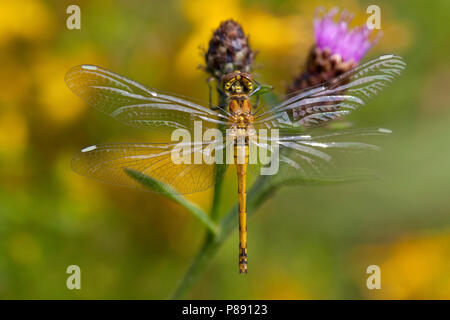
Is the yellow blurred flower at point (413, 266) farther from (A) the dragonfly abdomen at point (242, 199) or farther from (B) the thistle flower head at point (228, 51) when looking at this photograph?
(B) the thistle flower head at point (228, 51)

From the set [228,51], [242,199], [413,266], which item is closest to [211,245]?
[242,199]

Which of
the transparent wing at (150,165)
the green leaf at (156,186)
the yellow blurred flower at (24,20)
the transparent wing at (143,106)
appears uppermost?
the yellow blurred flower at (24,20)

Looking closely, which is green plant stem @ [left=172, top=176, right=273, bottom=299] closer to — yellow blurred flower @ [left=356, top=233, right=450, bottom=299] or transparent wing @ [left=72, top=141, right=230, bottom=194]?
transparent wing @ [left=72, top=141, right=230, bottom=194]

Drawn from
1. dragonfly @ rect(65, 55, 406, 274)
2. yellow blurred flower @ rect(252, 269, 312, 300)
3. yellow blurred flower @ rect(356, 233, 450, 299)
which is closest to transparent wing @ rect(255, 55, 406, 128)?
dragonfly @ rect(65, 55, 406, 274)

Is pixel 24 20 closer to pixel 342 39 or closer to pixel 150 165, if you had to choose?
pixel 150 165

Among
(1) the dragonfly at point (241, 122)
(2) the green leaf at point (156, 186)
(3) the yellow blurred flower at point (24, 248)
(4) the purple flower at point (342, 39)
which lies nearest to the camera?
(2) the green leaf at point (156, 186)

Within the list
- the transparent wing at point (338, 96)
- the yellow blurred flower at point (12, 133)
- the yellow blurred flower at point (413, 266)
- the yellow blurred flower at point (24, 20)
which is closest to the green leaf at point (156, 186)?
the transparent wing at point (338, 96)

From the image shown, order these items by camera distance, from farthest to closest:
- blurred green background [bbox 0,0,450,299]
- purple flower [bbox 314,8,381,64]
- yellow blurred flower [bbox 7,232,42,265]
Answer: blurred green background [bbox 0,0,450,299] → yellow blurred flower [bbox 7,232,42,265] → purple flower [bbox 314,8,381,64]

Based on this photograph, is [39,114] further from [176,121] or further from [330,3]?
[330,3]
